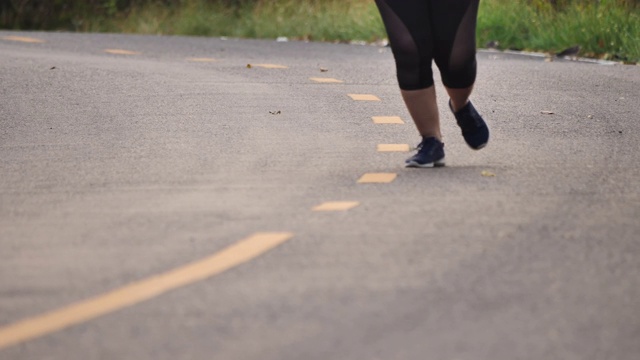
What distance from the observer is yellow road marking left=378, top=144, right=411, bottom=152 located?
10312 mm

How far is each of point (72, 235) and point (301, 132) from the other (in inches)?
174

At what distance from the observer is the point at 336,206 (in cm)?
777

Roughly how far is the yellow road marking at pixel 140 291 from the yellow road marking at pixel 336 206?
77cm

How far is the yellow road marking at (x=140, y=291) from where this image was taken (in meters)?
→ 5.24

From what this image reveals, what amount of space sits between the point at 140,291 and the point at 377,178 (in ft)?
10.6

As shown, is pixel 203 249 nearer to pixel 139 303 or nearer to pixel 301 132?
pixel 139 303

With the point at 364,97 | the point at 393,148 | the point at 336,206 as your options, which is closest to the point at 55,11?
the point at 364,97

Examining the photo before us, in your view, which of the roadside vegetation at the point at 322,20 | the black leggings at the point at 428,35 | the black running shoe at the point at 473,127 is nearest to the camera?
the black leggings at the point at 428,35

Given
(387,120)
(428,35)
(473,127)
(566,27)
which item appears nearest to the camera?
(428,35)

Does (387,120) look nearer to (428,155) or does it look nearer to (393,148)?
(393,148)

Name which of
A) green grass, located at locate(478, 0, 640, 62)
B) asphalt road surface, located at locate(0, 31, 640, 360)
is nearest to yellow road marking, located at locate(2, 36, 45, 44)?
green grass, located at locate(478, 0, 640, 62)

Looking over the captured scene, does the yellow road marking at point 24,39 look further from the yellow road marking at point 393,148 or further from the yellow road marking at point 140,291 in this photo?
the yellow road marking at point 140,291

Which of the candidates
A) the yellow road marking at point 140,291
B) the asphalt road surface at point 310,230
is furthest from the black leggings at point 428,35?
the yellow road marking at point 140,291

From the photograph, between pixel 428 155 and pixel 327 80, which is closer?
pixel 428 155
